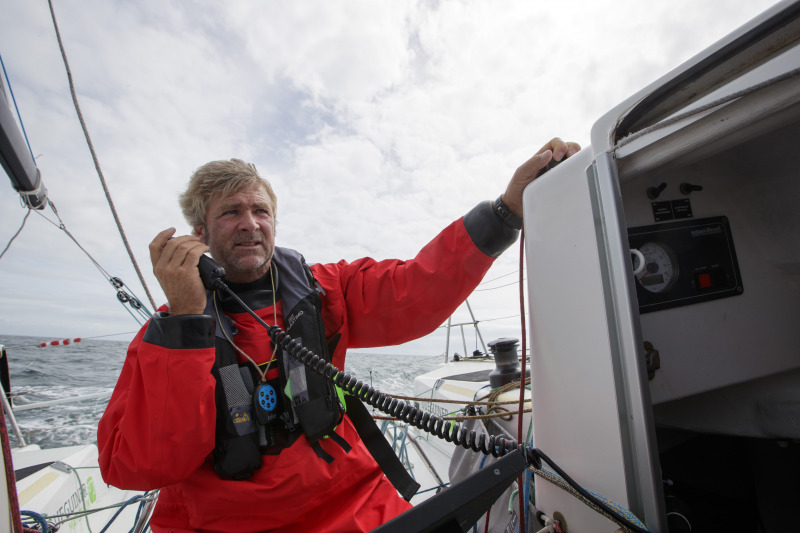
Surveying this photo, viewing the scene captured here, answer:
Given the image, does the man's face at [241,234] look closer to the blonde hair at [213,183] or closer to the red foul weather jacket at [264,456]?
the blonde hair at [213,183]

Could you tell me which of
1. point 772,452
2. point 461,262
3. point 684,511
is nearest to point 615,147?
point 461,262

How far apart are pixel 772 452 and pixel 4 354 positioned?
465cm

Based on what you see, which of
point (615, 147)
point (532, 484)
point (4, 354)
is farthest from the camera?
point (4, 354)

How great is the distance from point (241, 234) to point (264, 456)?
2.81ft

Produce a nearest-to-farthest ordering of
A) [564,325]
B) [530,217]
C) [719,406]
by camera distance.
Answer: [564,325]
[530,217]
[719,406]

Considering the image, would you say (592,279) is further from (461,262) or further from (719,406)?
(719,406)

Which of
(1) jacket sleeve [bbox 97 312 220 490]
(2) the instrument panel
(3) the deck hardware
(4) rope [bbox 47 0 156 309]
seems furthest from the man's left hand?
(4) rope [bbox 47 0 156 309]

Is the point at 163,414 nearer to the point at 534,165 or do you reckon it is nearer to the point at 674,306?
the point at 534,165

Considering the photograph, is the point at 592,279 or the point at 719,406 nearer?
the point at 592,279

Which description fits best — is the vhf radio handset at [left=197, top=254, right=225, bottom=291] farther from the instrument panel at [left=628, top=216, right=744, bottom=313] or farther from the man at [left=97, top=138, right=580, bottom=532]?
the instrument panel at [left=628, top=216, right=744, bottom=313]

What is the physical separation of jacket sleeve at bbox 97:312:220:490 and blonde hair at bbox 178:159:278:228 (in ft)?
2.21

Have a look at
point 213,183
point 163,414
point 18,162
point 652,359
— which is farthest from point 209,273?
point 652,359

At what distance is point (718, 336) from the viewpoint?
114 centimetres

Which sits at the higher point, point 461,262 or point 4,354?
point 461,262
